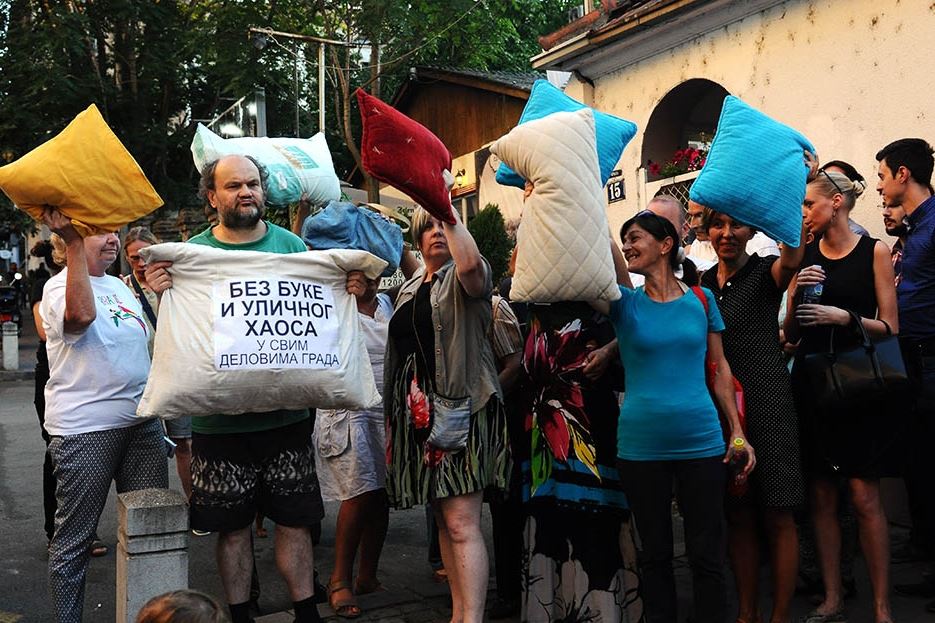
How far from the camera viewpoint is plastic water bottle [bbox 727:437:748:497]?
4.05m

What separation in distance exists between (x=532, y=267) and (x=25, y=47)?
21205 mm

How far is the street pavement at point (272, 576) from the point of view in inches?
188

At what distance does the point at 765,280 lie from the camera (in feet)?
14.0

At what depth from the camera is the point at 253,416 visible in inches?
157

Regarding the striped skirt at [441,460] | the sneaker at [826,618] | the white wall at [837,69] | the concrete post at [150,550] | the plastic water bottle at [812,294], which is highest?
the white wall at [837,69]

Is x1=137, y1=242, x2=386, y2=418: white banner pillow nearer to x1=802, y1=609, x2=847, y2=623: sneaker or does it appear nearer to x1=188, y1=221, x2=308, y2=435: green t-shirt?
x1=188, y1=221, x2=308, y2=435: green t-shirt

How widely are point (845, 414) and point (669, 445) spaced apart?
0.95 m

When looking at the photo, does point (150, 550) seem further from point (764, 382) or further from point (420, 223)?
point (764, 382)

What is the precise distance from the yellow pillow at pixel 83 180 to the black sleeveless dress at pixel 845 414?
3020 millimetres

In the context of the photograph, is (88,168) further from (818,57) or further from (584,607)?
(818,57)

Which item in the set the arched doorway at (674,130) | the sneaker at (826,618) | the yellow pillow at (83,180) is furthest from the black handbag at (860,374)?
the arched doorway at (674,130)

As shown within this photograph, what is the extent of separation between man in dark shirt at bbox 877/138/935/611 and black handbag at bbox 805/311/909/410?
1.64 feet

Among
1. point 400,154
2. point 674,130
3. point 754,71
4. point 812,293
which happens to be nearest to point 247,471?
point 400,154

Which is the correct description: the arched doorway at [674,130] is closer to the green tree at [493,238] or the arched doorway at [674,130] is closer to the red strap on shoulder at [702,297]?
the green tree at [493,238]
